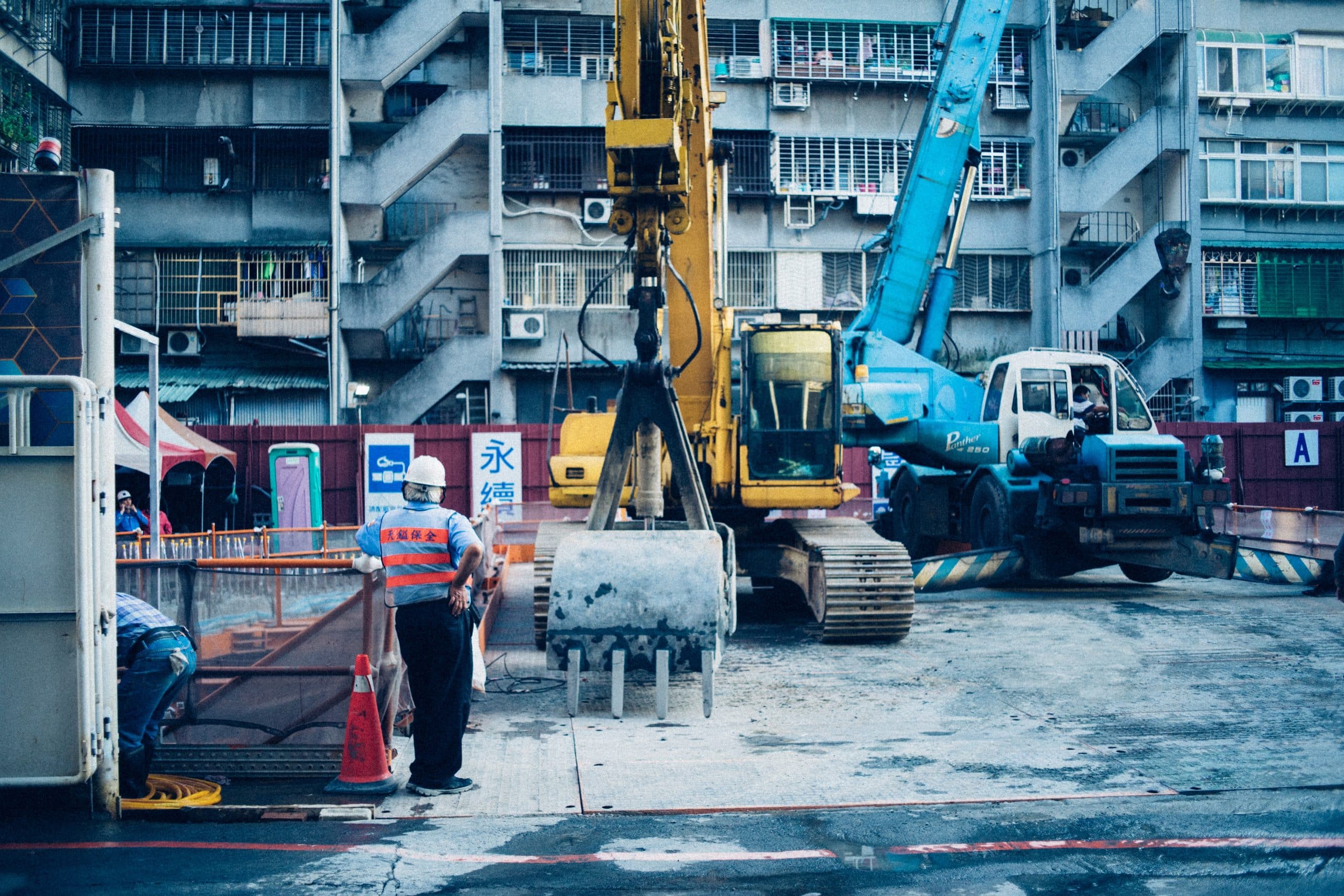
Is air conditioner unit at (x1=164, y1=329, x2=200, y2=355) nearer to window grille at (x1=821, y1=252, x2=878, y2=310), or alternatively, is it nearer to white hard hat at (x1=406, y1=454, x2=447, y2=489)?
window grille at (x1=821, y1=252, x2=878, y2=310)

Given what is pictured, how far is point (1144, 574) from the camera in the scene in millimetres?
16719

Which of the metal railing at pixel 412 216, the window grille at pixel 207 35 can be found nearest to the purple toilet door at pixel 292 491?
the metal railing at pixel 412 216

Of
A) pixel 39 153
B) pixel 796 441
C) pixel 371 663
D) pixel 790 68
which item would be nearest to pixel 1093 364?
pixel 796 441

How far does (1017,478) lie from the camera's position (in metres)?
15.7

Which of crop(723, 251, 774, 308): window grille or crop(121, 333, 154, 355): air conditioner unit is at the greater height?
crop(723, 251, 774, 308): window grille

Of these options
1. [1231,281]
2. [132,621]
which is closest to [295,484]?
[132,621]

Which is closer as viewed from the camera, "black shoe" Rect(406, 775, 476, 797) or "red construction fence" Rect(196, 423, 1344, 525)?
"black shoe" Rect(406, 775, 476, 797)

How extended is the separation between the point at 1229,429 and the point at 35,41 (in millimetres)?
29231

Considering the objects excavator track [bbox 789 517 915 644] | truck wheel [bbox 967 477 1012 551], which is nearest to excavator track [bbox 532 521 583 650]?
excavator track [bbox 789 517 915 644]

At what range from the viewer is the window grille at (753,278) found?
30734 millimetres

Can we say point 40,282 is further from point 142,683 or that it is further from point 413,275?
point 413,275

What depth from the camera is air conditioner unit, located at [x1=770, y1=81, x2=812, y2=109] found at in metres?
30.2

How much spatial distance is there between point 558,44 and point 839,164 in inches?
310

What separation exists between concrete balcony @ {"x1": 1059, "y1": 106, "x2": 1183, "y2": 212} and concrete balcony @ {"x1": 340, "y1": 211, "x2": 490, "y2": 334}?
50.0 ft
